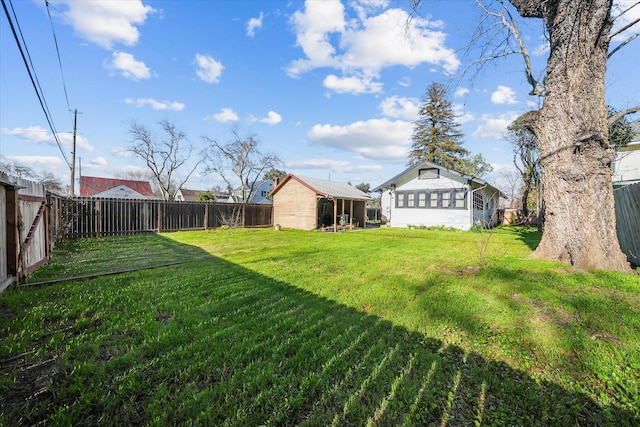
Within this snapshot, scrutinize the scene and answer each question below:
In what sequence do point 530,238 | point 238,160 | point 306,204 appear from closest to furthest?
point 530,238, point 306,204, point 238,160

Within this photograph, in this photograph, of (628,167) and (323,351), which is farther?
(628,167)

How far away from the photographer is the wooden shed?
1650cm

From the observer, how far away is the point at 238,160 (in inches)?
1136

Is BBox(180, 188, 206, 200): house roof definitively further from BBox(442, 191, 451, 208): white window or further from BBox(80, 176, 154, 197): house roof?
BBox(442, 191, 451, 208): white window

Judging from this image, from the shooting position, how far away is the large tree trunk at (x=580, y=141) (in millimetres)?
5121

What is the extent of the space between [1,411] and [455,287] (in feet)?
17.1

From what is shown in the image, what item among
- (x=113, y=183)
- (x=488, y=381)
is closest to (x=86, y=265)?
(x=488, y=381)

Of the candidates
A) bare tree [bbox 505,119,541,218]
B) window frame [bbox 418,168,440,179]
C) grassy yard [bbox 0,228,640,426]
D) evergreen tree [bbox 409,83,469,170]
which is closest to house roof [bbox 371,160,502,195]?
window frame [bbox 418,168,440,179]

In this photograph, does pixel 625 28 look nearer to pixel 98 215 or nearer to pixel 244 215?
pixel 244 215

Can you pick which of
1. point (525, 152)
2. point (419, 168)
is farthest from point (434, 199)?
point (525, 152)

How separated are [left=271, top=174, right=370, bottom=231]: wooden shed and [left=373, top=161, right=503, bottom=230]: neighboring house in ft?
8.64

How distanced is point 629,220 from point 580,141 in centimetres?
218

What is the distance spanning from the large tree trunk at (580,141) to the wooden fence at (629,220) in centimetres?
62

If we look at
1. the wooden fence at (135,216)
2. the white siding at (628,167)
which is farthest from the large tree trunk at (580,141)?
the white siding at (628,167)
